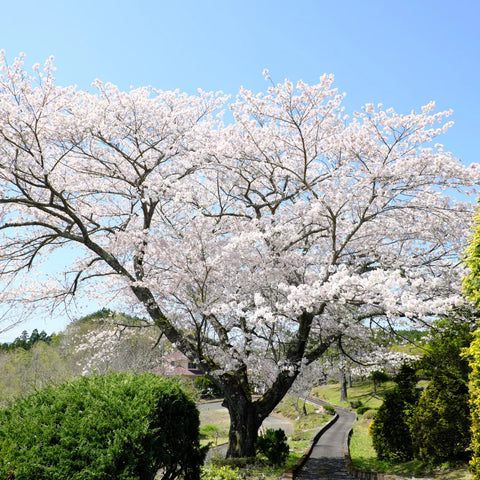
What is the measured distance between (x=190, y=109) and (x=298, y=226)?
4.95m

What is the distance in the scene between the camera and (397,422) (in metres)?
13.3

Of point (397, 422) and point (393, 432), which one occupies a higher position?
point (397, 422)

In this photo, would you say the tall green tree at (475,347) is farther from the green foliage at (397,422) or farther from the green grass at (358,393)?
the green grass at (358,393)

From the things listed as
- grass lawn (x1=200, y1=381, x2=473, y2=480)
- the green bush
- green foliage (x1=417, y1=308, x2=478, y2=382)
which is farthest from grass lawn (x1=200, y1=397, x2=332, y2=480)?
green foliage (x1=417, y1=308, x2=478, y2=382)

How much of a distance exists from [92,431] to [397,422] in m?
12.0

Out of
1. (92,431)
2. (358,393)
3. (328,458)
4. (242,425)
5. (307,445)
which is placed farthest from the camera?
(358,393)

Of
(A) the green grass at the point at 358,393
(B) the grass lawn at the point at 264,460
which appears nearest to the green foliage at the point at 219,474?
(B) the grass lawn at the point at 264,460

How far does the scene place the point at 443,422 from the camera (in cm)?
1079

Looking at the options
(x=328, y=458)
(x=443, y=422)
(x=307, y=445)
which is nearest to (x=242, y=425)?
(x=443, y=422)

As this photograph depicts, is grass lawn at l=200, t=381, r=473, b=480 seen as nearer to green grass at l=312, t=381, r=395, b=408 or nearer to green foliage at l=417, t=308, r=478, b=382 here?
green grass at l=312, t=381, r=395, b=408

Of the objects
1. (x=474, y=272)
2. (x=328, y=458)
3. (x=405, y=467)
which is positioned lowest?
(x=328, y=458)

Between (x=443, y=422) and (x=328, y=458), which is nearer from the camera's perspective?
(x=443, y=422)

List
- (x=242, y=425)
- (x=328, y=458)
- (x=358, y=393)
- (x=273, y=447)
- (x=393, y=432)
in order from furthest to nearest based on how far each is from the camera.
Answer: (x=358, y=393) → (x=328, y=458) → (x=393, y=432) → (x=273, y=447) → (x=242, y=425)

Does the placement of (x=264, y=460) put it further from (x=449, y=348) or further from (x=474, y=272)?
(x=474, y=272)
